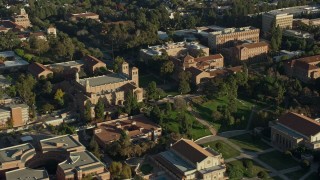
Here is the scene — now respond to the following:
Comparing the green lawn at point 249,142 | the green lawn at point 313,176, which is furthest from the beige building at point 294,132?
the green lawn at point 313,176

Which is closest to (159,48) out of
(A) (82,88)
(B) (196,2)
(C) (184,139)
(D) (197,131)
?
(A) (82,88)

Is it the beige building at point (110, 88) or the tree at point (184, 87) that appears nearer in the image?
the beige building at point (110, 88)

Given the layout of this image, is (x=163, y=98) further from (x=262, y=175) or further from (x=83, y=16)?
(x=83, y=16)

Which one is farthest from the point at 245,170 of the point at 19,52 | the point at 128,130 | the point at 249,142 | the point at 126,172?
the point at 19,52

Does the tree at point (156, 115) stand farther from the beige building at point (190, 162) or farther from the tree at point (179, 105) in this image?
the beige building at point (190, 162)

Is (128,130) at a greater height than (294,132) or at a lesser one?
lesser

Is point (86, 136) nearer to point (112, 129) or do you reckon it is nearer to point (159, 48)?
point (112, 129)
